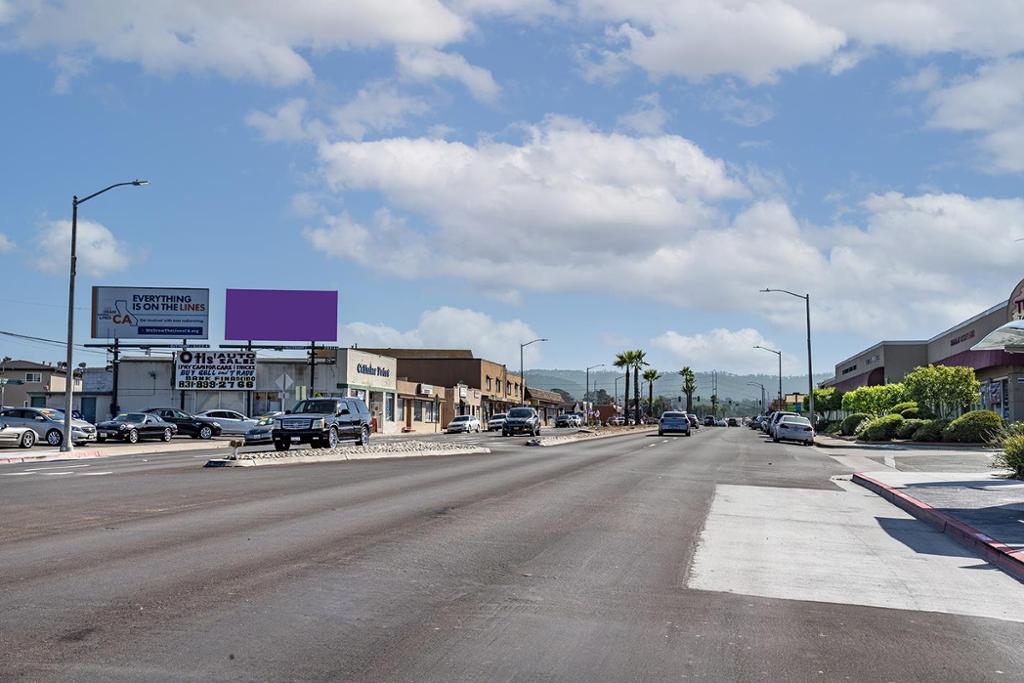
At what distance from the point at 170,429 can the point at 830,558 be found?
4016 centimetres

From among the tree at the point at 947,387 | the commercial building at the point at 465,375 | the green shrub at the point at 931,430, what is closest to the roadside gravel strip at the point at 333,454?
the green shrub at the point at 931,430

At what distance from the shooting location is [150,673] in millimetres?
5680

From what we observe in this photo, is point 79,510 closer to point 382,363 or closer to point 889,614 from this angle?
point 889,614

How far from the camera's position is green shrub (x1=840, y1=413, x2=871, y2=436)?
5888cm

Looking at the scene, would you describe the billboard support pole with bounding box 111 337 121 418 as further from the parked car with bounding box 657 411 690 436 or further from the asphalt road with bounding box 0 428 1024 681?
the asphalt road with bounding box 0 428 1024 681

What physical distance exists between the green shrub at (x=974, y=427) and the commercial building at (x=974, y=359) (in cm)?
429

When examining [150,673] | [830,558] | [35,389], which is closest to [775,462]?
[830,558]

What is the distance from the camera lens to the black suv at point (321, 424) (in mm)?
32531

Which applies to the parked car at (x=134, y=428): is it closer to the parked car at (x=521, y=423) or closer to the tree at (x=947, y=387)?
the parked car at (x=521, y=423)

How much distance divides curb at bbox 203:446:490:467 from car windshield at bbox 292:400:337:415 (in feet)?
12.9

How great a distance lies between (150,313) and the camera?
65938 mm

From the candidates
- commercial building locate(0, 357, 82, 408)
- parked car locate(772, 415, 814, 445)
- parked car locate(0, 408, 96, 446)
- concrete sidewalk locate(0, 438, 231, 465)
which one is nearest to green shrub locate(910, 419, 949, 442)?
parked car locate(772, 415, 814, 445)

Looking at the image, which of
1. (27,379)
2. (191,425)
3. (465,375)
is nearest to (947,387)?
(191,425)

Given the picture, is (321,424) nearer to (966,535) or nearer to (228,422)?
(228,422)
